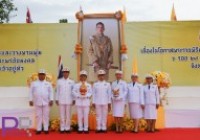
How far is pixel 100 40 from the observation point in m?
9.61

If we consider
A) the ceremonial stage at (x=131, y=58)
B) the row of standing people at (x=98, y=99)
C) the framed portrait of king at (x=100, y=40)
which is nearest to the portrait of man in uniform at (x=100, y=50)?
the framed portrait of king at (x=100, y=40)

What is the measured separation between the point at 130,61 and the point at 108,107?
1.41 m

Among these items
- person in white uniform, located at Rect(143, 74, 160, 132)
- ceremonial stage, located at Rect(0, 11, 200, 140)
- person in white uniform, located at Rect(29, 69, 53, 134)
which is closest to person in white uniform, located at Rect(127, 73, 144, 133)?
person in white uniform, located at Rect(143, 74, 160, 132)

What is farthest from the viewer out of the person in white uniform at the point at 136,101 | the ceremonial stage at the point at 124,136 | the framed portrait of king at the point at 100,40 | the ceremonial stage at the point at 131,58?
the ceremonial stage at the point at 131,58

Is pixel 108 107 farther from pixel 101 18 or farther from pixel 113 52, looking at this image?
pixel 101 18

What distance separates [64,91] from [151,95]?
173 cm

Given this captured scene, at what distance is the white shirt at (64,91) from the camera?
29.1 feet

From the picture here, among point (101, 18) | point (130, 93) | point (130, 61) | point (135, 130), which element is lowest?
point (135, 130)

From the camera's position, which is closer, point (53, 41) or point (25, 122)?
point (25, 122)

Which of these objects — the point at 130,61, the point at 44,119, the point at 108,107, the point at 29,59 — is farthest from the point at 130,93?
the point at 29,59

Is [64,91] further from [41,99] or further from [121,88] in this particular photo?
[121,88]

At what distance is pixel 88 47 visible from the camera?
965 centimetres

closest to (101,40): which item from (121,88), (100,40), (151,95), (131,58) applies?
(100,40)

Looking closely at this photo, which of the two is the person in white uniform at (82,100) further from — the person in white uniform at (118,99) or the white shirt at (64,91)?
the person in white uniform at (118,99)
